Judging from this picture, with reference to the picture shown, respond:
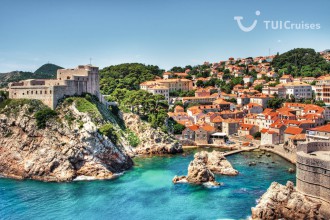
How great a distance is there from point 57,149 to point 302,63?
7691 cm

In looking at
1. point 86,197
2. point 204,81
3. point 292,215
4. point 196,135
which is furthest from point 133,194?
point 204,81

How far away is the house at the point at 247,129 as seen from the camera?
57.4 meters

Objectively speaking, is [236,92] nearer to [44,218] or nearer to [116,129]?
[116,129]

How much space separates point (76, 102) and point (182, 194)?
17.5 m

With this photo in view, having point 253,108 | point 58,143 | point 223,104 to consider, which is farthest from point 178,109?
point 58,143

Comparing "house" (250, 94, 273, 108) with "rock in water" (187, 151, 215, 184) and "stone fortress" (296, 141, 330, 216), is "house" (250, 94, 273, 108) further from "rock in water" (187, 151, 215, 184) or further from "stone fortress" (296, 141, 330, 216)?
"stone fortress" (296, 141, 330, 216)

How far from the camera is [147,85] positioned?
77.1 m

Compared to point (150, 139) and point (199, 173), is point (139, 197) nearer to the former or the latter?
point (199, 173)

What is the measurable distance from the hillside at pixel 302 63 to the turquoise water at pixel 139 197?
55579mm

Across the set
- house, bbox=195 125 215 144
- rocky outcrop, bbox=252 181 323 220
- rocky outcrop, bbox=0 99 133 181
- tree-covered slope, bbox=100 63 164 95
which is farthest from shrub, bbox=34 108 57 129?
tree-covered slope, bbox=100 63 164 95

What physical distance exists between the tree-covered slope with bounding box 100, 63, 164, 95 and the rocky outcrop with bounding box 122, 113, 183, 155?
49.4 ft

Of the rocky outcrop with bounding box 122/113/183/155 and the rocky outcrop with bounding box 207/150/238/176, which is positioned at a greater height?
the rocky outcrop with bounding box 122/113/183/155

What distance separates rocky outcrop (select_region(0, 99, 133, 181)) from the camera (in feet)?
125

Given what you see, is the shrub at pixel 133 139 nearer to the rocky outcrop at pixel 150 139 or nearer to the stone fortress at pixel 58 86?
the rocky outcrop at pixel 150 139
